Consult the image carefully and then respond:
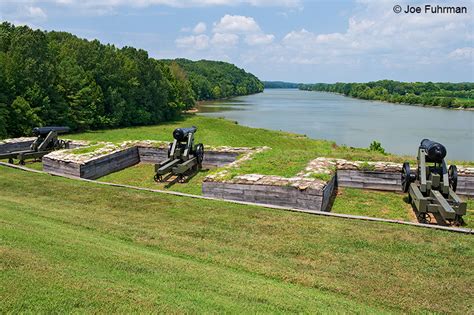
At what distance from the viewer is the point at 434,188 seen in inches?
325

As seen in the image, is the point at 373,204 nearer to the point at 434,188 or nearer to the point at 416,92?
the point at 434,188

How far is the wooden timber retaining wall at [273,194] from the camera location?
8055mm

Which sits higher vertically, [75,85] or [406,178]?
[75,85]

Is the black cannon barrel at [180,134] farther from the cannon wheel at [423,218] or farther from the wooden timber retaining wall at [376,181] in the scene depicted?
the cannon wheel at [423,218]

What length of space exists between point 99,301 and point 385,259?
11.7 ft

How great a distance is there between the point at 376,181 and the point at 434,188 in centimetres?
199

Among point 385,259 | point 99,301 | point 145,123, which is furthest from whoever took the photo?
point 145,123

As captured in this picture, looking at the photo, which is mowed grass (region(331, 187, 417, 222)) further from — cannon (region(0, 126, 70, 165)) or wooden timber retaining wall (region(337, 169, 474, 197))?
cannon (region(0, 126, 70, 165))

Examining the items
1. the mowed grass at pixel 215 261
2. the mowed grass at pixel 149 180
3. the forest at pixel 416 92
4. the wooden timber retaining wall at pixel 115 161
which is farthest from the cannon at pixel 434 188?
the forest at pixel 416 92

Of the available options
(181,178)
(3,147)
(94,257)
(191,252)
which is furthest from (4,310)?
(3,147)

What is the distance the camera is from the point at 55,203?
7664 millimetres

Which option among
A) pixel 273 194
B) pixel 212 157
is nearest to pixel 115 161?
pixel 212 157

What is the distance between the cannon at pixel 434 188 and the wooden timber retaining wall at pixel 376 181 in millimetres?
832

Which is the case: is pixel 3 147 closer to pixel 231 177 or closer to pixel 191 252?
pixel 231 177
